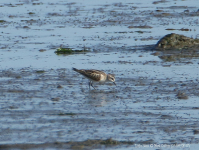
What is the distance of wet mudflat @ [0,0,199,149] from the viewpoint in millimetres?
8805

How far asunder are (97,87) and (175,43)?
566 centimetres

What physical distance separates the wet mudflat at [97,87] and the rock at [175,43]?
1.59 ft

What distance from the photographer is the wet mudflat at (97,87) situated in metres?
8.80

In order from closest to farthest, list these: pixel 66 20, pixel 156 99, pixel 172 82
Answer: pixel 156 99 → pixel 172 82 → pixel 66 20

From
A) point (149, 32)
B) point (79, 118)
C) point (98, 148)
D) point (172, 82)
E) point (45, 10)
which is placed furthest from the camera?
point (45, 10)

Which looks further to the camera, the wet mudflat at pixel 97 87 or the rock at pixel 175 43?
the rock at pixel 175 43

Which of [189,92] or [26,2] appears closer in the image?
[189,92]

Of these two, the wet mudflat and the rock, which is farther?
the rock

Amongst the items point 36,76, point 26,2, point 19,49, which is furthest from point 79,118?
point 26,2

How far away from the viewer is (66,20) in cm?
2539

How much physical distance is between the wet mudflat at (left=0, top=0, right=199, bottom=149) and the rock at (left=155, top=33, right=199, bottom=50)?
19.1 inches

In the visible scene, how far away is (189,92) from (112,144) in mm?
4219

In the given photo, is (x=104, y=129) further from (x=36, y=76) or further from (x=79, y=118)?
(x=36, y=76)

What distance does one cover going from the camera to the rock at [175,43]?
17922mm
